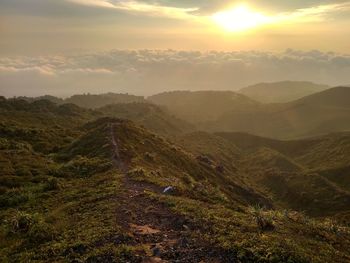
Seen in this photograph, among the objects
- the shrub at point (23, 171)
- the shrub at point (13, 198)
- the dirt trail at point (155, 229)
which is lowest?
the shrub at point (13, 198)

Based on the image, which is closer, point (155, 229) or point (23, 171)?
point (155, 229)

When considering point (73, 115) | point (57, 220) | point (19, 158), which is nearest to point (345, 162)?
point (73, 115)

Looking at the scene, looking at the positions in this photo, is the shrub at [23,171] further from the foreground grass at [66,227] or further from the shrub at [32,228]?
the shrub at [32,228]

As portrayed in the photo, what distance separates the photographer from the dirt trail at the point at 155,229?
69.8 feet

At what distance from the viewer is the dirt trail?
2127cm

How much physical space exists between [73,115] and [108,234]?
18106 cm

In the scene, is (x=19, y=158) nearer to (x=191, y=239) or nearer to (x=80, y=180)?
(x=80, y=180)

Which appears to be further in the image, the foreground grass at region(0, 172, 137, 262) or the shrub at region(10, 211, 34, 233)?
the shrub at region(10, 211, 34, 233)

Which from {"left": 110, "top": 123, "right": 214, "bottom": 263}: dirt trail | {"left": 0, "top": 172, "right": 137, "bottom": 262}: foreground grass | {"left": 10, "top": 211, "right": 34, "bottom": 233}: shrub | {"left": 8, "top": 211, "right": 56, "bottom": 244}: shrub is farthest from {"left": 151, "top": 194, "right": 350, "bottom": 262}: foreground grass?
{"left": 10, "top": 211, "right": 34, "bottom": 233}: shrub

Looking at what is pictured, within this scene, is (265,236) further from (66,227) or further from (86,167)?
(86,167)

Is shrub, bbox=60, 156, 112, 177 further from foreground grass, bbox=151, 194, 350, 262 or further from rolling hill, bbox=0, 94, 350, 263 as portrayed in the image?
foreground grass, bbox=151, 194, 350, 262

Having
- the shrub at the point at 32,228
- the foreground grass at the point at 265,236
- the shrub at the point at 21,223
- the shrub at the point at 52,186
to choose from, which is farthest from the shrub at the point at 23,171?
the foreground grass at the point at 265,236

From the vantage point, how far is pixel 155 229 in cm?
2581

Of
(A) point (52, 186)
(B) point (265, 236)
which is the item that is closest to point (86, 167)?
(A) point (52, 186)
